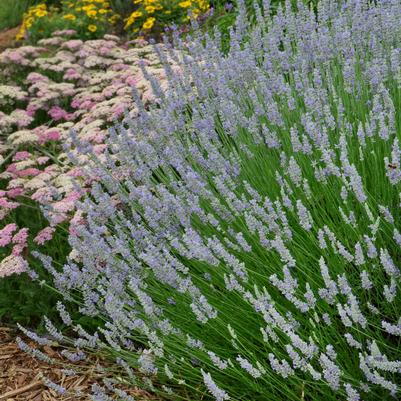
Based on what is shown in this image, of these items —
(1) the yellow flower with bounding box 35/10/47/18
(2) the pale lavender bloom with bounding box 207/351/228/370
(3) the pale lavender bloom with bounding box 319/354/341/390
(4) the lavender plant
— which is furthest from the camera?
(1) the yellow flower with bounding box 35/10/47/18

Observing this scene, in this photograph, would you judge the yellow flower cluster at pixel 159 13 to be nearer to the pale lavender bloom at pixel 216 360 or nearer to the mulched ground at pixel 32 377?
the mulched ground at pixel 32 377

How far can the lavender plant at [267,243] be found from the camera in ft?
6.40

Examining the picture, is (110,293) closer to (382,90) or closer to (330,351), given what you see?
(330,351)

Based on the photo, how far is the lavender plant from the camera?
6.40 ft

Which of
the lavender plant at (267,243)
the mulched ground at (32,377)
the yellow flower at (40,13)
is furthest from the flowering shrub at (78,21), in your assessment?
the mulched ground at (32,377)

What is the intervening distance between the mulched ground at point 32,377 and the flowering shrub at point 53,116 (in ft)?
1.65

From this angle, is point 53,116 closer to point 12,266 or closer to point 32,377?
point 12,266

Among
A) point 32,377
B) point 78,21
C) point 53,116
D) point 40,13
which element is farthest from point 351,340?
point 40,13

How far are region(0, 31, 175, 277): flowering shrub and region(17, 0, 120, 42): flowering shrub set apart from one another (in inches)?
12.5

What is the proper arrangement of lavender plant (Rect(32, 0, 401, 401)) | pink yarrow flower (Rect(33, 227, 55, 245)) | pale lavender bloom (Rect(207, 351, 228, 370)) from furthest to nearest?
1. pink yarrow flower (Rect(33, 227, 55, 245))
2. lavender plant (Rect(32, 0, 401, 401))
3. pale lavender bloom (Rect(207, 351, 228, 370))

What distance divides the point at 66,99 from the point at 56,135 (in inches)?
50.6

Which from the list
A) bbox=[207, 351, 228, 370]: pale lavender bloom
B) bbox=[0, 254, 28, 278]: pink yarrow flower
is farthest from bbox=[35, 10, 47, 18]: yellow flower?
bbox=[207, 351, 228, 370]: pale lavender bloom

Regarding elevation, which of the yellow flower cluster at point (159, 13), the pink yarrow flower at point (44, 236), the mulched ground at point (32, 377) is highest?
the yellow flower cluster at point (159, 13)

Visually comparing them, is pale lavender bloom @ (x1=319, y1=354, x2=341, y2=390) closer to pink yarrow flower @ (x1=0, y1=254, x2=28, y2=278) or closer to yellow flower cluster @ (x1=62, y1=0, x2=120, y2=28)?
pink yarrow flower @ (x1=0, y1=254, x2=28, y2=278)
